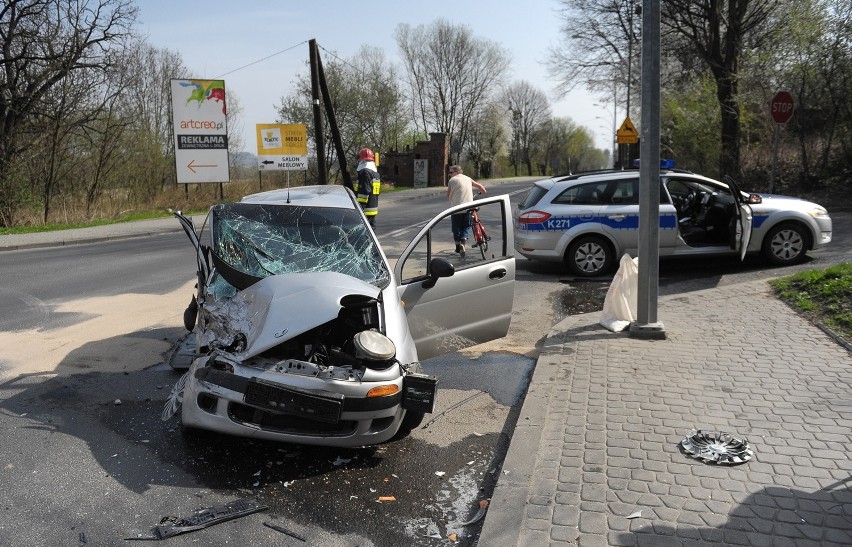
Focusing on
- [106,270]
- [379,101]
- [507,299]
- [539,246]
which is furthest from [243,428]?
[379,101]

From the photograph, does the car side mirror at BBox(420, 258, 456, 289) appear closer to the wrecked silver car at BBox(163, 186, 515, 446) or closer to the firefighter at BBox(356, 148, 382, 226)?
the wrecked silver car at BBox(163, 186, 515, 446)

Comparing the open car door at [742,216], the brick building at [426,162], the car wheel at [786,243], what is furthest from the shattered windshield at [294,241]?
the brick building at [426,162]

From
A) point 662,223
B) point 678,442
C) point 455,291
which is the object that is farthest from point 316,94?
point 678,442

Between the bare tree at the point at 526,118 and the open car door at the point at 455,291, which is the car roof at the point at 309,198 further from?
the bare tree at the point at 526,118

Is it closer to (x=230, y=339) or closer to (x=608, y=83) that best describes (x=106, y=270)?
(x=230, y=339)

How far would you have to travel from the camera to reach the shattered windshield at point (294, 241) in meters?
5.59

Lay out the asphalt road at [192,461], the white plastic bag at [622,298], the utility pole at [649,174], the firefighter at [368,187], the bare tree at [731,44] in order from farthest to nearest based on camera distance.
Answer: the bare tree at [731,44], the firefighter at [368,187], the white plastic bag at [622,298], the utility pole at [649,174], the asphalt road at [192,461]

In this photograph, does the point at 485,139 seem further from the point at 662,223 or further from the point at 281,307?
the point at 281,307

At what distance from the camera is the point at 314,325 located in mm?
4293

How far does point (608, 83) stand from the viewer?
35406 millimetres

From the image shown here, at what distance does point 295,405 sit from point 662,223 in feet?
27.5

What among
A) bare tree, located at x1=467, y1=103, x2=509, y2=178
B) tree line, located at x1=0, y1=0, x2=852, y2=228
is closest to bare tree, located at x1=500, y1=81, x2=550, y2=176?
bare tree, located at x1=467, y1=103, x2=509, y2=178

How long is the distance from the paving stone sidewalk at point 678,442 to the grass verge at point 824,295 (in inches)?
12.9

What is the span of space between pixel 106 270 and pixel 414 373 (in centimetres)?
992
